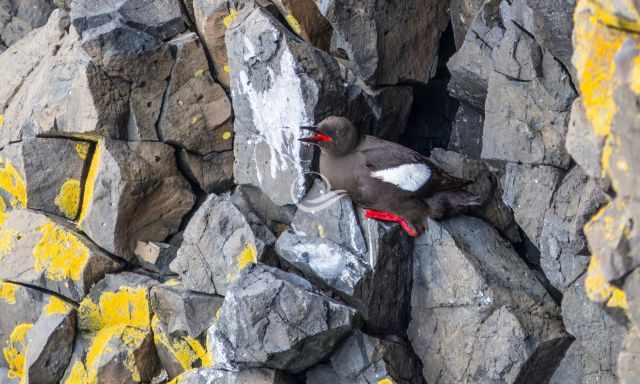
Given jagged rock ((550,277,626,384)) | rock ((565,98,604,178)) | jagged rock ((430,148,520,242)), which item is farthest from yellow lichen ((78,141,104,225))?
rock ((565,98,604,178))

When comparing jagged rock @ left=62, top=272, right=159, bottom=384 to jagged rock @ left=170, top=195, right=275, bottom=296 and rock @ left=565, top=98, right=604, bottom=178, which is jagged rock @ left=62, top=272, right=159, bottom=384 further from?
rock @ left=565, top=98, right=604, bottom=178

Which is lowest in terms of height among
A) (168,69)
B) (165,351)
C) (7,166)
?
(165,351)

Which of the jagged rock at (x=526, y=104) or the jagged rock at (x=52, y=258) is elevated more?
the jagged rock at (x=526, y=104)

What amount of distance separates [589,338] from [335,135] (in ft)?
9.47

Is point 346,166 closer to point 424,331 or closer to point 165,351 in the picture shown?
point 424,331

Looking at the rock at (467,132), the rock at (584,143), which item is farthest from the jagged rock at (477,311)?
the rock at (584,143)

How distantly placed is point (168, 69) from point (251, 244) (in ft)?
8.15

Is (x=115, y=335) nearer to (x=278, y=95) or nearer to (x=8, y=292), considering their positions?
(x=8, y=292)

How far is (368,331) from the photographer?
8453 mm

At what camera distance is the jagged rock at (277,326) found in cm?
799

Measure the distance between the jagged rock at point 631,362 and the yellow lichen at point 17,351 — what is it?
7384 mm

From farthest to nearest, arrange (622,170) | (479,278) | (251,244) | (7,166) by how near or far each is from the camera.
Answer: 1. (7,166)
2. (251,244)
3. (479,278)
4. (622,170)

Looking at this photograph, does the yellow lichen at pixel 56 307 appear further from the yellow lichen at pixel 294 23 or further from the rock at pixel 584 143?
the rock at pixel 584 143

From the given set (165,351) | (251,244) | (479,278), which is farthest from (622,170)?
(165,351)
